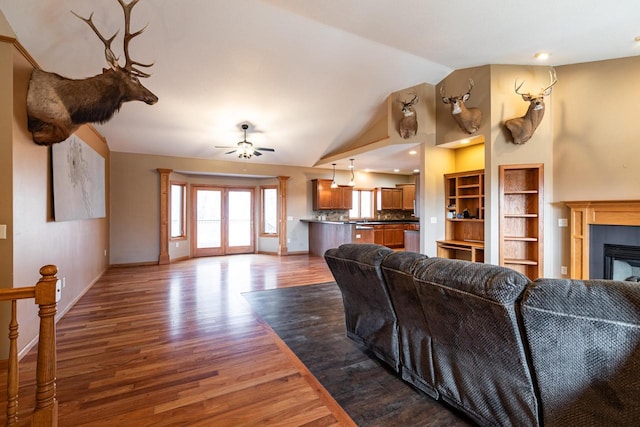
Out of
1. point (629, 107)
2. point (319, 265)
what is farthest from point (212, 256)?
point (629, 107)

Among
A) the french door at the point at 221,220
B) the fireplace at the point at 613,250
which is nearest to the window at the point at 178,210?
the french door at the point at 221,220

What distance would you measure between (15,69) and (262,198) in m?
6.26

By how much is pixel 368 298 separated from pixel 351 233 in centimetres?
467

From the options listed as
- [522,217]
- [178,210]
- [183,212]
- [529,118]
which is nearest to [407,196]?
[522,217]

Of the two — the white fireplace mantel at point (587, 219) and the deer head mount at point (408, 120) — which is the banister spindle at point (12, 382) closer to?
the deer head mount at point (408, 120)

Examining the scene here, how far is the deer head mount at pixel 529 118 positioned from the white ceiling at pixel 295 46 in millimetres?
405

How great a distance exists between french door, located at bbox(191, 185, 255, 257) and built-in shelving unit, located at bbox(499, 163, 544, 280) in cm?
640

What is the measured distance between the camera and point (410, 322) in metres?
2.17

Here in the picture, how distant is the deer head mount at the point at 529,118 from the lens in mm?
4199

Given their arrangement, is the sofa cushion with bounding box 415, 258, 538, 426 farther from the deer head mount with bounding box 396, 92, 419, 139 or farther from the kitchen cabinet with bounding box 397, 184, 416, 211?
the kitchen cabinet with bounding box 397, 184, 416, 211

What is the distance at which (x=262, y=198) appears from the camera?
872cm

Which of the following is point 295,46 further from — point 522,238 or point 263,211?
point 263,211

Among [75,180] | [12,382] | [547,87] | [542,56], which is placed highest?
[542,56]

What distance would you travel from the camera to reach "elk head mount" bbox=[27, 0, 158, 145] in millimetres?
2770
